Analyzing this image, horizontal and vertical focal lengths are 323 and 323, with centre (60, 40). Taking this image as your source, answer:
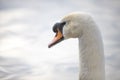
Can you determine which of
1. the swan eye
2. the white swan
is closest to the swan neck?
the white swan

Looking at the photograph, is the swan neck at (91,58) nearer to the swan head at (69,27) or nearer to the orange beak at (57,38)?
the swan head at (69,27)

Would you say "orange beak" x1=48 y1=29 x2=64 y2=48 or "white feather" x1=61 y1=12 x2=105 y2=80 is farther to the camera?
"orange beak" x1=48 y1=29 x2=64 y2=48

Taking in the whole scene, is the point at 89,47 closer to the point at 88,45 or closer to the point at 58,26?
the point at 88,45

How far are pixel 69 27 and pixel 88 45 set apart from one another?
0.16 meters

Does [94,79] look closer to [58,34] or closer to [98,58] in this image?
[98,58]

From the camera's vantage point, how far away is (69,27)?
4.56ft

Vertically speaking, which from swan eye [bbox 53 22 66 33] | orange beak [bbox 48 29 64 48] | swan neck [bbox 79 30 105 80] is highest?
swan eye [bbox 53 22 66 33]

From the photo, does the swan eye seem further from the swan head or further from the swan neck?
the swan neck

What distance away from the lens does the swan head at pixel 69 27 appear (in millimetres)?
1312

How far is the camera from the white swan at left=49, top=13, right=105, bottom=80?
122cm

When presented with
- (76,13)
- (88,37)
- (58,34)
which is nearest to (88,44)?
(88,37)

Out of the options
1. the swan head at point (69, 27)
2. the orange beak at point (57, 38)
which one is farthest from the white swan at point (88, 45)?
the orange beak at point (57, 38)

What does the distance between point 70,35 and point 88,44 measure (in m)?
0.17

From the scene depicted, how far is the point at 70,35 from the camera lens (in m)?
1.42
